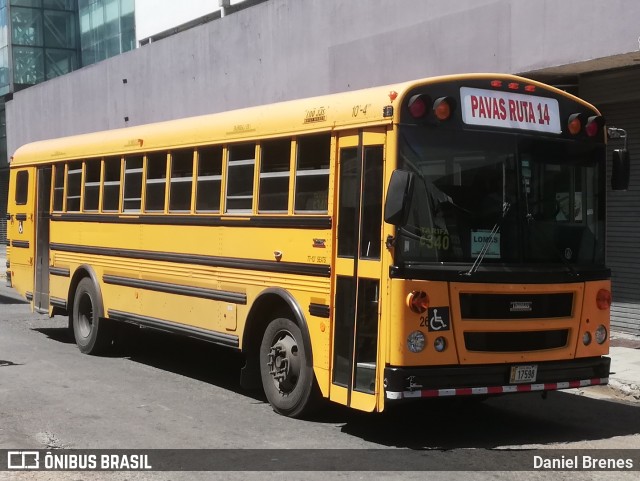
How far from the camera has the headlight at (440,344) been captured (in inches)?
281

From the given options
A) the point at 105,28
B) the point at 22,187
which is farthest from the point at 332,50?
the point at 105,28

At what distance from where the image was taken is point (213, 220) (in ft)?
31.1

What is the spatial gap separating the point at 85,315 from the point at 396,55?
6.61 metres

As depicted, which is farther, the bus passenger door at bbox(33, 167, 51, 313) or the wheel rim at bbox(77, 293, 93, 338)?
the bus passenger door at bbox(33, 167, 51, 313)

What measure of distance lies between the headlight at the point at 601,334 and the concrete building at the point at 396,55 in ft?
12.0

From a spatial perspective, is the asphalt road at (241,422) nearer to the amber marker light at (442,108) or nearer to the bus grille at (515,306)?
the bus grille at (515,306)

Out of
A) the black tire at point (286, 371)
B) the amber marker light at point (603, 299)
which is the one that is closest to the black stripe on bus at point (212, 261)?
the black tire at point (286, 371)

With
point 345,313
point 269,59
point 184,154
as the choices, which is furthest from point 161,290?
point 269,59

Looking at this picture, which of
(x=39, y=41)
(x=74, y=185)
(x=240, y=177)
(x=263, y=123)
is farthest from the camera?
(x=39, y=41)

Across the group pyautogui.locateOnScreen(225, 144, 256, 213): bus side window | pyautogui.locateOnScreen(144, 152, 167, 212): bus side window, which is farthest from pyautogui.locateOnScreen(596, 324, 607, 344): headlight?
pyautogui.locateOnScreen(144, 152, 167, 212): bus side window

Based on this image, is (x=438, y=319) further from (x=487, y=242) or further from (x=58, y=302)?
(x=58, y=302)

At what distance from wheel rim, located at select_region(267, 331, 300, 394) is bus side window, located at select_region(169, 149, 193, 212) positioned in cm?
210

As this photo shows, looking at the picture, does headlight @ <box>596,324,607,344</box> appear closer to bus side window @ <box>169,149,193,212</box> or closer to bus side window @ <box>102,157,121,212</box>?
bus side window @ <box>169,149,193,212</box>

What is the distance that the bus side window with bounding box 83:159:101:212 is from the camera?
39.2 ft
